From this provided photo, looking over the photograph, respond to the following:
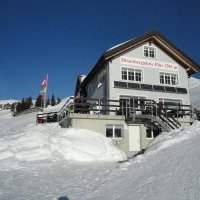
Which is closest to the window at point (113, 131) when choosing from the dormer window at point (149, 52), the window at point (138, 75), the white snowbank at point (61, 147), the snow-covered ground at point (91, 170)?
the white snowbank at point (61, 147)

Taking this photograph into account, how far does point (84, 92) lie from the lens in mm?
35781

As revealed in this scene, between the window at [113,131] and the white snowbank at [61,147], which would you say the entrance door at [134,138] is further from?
the white snowbank at [61,147]

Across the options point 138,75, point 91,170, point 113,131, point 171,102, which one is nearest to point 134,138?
point 113,131

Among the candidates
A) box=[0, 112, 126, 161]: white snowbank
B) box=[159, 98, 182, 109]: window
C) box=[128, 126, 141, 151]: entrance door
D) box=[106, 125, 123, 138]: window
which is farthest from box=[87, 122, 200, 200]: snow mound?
box=[159, 98, 182, 109]: window

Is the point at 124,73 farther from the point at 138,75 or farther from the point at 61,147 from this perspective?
the point at 61,147

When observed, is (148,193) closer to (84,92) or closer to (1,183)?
(1,183)

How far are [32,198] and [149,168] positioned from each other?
4.86m

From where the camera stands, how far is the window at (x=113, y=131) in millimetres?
22047

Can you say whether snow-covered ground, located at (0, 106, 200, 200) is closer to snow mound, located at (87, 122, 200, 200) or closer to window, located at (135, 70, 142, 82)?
snow mound, located at (87, 122, 200, 200)

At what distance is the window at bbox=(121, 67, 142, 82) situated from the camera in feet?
88.2

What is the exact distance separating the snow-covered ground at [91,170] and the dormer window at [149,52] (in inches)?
472

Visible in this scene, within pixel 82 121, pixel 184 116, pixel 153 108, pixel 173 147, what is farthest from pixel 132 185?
pixel 184 116

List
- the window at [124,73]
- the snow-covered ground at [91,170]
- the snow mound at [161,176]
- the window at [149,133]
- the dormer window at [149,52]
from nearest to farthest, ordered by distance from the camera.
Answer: the snow mound at [161,176] < the snow-covered ground at [91,170] < the window at [149,133] < the window at [124,73] < the dormer window at [149,52]

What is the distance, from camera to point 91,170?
13602mm
